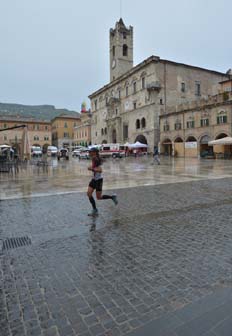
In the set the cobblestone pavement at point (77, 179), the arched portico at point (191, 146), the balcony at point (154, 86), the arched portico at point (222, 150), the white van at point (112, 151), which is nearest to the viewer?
the cobblestone pavement at point (77, 179)

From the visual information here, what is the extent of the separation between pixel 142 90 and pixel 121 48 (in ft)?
67.1

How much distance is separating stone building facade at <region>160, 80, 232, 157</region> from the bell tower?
82.4 ft

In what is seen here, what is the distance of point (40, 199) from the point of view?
762cm

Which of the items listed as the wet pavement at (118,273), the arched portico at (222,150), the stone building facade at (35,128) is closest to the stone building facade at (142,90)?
the arched portico at (222,150)

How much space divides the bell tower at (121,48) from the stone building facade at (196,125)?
2511cm

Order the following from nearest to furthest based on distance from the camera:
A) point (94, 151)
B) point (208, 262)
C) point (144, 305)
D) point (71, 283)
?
point (144, 305) < point (71, 283) < point (208, 262) < point (94, 151)

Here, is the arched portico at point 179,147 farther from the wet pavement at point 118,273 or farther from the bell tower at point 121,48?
the wet pavement at point 118,273

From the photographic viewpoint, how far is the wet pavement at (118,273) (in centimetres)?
220

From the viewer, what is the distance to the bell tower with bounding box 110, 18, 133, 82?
2357 inches

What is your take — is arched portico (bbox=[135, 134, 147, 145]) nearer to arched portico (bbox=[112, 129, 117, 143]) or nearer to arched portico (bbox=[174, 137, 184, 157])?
arched portico (bbox=[174, 137, 184, 157])

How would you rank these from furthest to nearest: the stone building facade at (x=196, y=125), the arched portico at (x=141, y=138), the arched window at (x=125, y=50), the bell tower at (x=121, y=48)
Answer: the arched window at (x=125, y=50), the bell tower at (x=121, y=48), the arched portico at (x=141, y=138), the stone building facade at (x=196, y=125)

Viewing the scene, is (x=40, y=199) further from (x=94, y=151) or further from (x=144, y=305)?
(x=144, y=305)

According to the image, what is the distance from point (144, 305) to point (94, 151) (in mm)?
3874

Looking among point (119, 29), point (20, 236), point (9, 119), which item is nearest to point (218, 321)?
point (20, 236)
